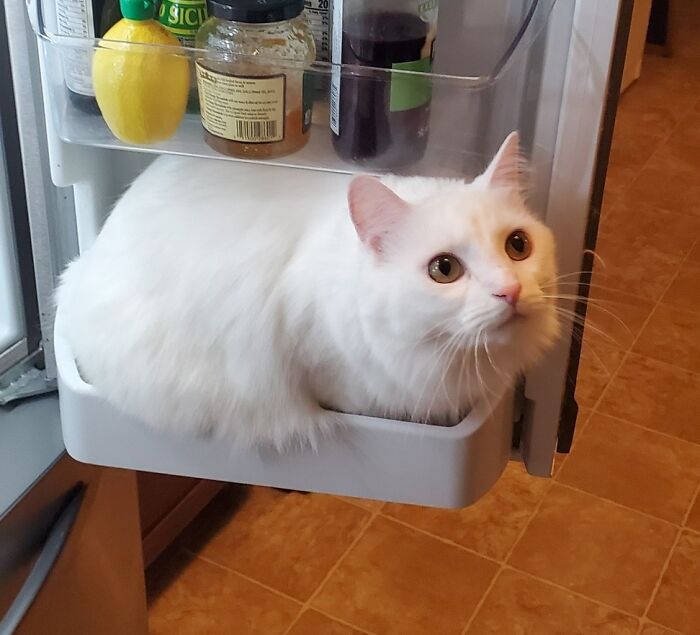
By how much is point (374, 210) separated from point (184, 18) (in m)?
0.22

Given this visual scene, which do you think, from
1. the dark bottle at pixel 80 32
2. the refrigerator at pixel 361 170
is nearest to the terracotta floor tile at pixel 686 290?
the refrigerator at pixel 361 170

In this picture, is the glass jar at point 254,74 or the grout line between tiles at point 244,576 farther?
the grout line between tiles at point 244,576

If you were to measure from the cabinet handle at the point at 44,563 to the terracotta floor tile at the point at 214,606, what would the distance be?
606mm

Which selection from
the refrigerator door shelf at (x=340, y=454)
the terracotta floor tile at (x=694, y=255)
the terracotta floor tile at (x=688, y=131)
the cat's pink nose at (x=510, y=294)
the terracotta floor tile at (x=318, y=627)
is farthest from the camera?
the terracotta floor tile at (x=688, y=131)

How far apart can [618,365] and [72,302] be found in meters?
1.62

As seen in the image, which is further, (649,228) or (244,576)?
(649,228)

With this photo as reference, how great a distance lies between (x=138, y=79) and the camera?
69cm

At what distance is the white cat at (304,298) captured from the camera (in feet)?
2.27

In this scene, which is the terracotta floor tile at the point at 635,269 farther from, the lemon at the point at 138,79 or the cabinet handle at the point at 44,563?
the lemon at the point at 138,79

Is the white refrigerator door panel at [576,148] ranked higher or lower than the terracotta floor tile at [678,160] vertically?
higher

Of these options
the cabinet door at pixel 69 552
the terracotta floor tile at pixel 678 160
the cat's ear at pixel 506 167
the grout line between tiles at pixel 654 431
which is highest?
the cat's ear at pixel 506 167

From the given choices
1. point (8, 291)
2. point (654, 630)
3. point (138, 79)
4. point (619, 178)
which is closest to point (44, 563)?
point (8, 291)

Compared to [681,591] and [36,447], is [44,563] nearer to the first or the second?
[36,447]

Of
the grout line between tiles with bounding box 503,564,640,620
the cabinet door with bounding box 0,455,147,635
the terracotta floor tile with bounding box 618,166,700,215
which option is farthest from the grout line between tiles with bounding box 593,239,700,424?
the cabinet door with bounding box 0,455,147,635
